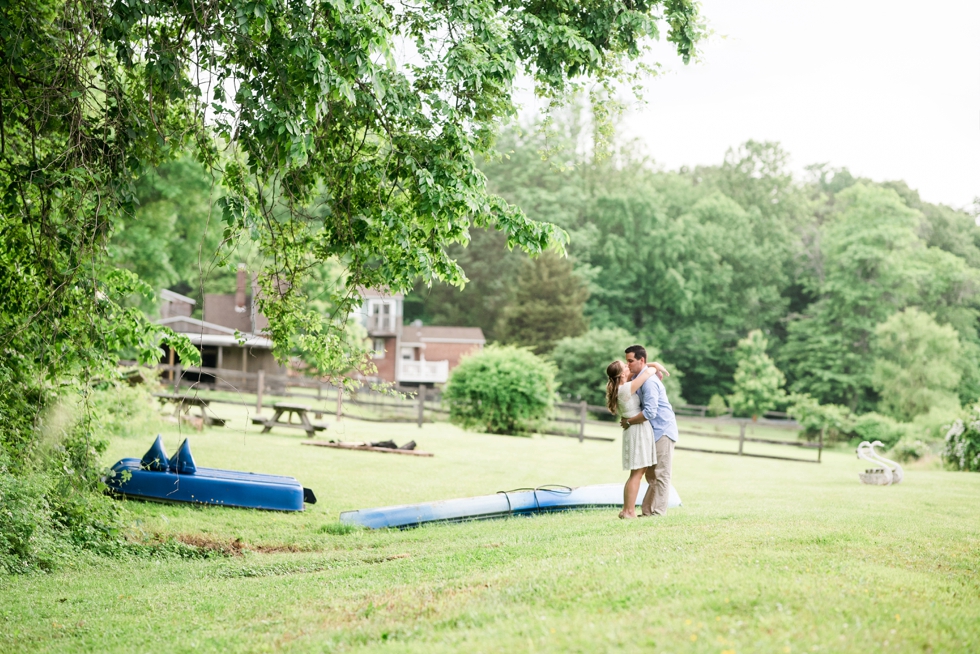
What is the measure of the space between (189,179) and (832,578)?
27.4m

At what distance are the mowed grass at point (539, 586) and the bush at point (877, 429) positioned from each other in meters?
25.2

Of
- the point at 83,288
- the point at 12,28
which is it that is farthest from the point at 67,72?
the point at 83,288

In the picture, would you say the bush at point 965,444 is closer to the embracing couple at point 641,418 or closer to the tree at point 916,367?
the embracing couple at point 641,418

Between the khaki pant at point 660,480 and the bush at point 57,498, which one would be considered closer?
the bush at point 57,498

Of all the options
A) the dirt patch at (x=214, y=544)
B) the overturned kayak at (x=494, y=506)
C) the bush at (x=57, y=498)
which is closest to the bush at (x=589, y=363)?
the overturned kayak at (x=494, y=506)

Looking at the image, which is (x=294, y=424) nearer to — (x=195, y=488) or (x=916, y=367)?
(x=195, y=488)

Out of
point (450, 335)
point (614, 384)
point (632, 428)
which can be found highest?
point (450, 335)

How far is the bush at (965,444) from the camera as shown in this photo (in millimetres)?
20625

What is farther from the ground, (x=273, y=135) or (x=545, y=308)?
(x=545, y=308)

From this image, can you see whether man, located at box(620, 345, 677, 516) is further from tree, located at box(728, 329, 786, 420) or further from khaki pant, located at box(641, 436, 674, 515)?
tree, located at box(728, 329, 786, 420)

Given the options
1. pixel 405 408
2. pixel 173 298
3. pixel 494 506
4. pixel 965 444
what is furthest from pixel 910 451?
pixel 173 298

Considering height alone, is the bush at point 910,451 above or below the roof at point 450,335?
below

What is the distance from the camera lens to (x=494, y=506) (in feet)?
36.1

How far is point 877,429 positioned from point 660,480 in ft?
101
